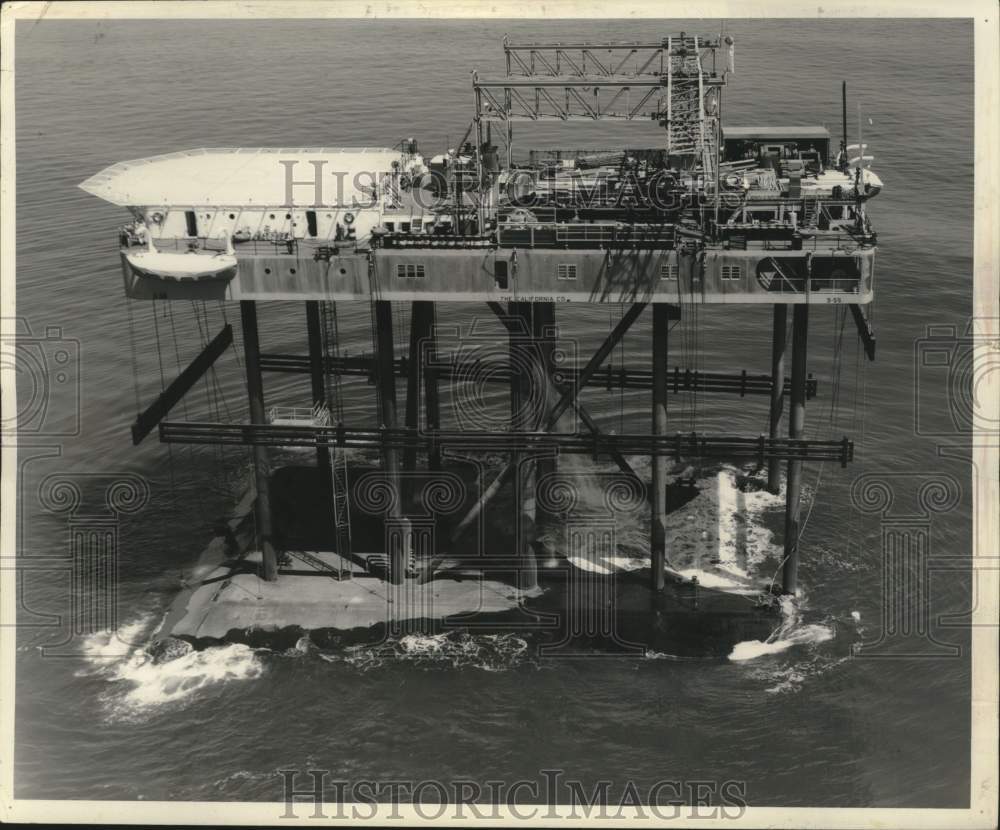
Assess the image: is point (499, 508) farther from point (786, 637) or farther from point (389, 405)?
point (786, 637)

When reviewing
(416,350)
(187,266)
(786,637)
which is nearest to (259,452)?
(187,266)

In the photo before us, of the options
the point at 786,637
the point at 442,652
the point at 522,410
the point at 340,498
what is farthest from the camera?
the point at 340,498

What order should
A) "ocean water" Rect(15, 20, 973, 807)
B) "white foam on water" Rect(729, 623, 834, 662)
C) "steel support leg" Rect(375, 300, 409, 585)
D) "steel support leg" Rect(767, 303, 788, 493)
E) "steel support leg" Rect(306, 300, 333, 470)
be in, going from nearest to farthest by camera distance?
"ocean water" Rect(15, 20, 973, 807)
"steel support leg" Rect(375, 300, 409, 585)
"white foam on water" Rect(729, 623, 834, 662)
"steel support leg" Rect(767, 303, 788, 493)
"steel support leg" Rect(306, 300, 333, 470)

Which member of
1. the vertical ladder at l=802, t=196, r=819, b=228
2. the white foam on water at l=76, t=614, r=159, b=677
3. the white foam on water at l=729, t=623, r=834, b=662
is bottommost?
the white foam on water at l=729, t=623, r=834, b=662

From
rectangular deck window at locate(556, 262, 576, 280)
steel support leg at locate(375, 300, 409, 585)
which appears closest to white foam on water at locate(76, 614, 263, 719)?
steel support leg at locate(375, 300, 409, 585)

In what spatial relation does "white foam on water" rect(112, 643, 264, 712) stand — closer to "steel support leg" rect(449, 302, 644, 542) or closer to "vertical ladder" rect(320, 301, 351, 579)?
"vertical ladder" rect(320, 301, 351, 579)

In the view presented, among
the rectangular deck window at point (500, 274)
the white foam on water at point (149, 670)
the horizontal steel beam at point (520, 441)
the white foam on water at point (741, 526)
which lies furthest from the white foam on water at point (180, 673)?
the white foam on water at point (741, 526)
